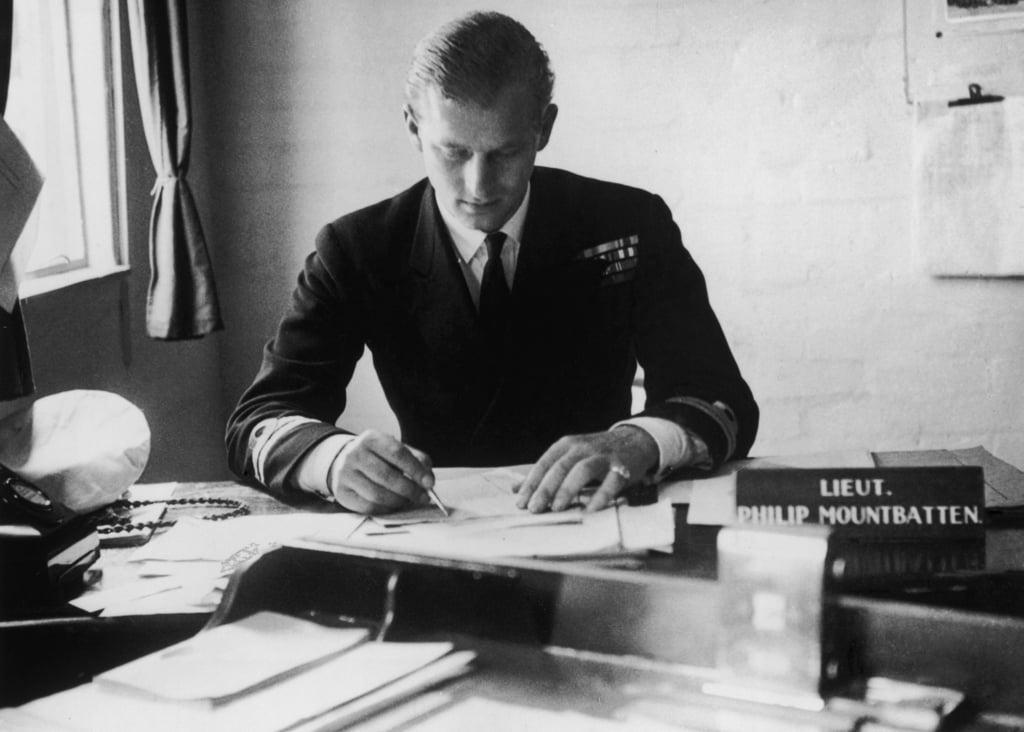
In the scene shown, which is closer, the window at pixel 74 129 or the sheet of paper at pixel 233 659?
the sheet of paper at pixel 233 659

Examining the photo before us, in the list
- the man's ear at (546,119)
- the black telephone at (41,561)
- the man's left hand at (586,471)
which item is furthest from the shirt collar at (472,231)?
the black telephone at (41,561)

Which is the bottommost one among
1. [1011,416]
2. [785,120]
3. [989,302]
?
[1011,416]

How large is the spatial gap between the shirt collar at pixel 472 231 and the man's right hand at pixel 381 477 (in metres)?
0.55

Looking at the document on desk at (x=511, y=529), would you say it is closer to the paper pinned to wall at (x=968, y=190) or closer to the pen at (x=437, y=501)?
the pen at (x=437, y=501)

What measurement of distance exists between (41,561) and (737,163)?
206cm

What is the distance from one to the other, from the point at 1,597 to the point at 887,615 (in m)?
0.67

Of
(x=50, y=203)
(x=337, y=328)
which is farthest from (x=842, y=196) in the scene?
(x=50, y=203)

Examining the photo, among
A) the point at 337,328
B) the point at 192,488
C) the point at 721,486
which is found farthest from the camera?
the point at 337,328

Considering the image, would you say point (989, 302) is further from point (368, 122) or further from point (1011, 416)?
point (368, 122)

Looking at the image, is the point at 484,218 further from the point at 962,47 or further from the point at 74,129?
the point at 962,47

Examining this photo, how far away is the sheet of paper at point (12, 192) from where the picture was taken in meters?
1.47

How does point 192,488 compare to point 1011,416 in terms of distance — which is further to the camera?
point 1011,416

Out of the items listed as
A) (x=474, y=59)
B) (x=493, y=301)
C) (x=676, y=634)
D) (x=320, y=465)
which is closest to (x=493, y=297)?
(x=493, y=301)

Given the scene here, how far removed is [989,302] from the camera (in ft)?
8.42
